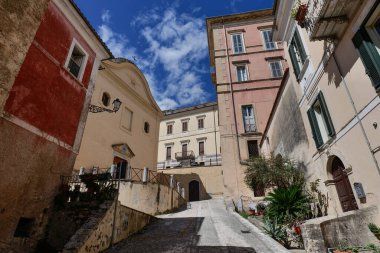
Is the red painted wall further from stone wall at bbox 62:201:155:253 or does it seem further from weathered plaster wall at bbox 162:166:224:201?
weathered plaster wall at bbox 162:166:224:201

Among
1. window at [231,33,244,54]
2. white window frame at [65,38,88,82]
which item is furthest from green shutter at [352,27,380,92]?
window at [231,33,244,54]

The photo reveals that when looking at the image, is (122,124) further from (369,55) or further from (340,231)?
(369,55)

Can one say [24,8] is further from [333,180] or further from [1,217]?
[333,180]

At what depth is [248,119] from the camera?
1916 cm

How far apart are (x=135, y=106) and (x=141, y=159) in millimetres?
4601

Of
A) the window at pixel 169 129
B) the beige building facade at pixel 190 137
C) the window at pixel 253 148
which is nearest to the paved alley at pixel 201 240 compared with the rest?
the window at pixel 253 148

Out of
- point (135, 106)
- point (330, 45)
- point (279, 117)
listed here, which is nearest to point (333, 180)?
point (330, 45)

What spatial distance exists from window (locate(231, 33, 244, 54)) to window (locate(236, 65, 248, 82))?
1.59 meters

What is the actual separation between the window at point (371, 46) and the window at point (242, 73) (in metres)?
15.1

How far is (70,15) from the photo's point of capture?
9148 mm

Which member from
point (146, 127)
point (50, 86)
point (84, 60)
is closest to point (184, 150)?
point (146, 127)

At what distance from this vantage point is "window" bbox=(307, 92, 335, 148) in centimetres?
761

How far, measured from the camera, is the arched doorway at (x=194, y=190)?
89.4 feet

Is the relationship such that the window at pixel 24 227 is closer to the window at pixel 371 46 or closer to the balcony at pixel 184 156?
the window at pixel 371 46
